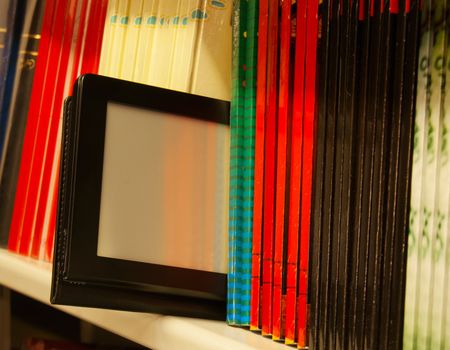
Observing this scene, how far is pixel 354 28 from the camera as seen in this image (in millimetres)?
562

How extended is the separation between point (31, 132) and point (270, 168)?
1.81 feet

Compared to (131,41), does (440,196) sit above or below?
below

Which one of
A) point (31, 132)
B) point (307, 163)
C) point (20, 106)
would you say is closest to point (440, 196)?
point (307, 163)

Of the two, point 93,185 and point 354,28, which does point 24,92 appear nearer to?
point 93,185

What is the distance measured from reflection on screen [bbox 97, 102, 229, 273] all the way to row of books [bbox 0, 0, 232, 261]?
75 mm

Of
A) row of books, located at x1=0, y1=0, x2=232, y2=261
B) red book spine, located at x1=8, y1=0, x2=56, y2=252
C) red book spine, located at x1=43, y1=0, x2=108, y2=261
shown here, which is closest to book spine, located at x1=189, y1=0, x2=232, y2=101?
row of books, located at x1=0, y1=0, x2=232, y2=261

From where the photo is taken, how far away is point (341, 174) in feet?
1.83

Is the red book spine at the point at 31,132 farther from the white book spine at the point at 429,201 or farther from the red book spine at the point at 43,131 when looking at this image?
the white book spine at the point at 429,201

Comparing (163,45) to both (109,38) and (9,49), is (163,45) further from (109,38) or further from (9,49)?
(9,49)

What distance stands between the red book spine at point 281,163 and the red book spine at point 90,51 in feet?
1.31

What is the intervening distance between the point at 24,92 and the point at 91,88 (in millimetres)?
532

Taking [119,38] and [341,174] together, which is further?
[119,38]

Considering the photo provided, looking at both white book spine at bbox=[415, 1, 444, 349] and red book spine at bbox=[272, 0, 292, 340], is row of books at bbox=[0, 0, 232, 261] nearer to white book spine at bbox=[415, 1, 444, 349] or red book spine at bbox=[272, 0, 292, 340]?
red book spine at bbox=[272, 0, 292, 340]

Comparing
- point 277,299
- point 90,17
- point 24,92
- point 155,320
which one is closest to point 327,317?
point 277,299
